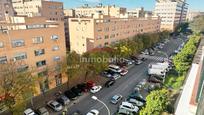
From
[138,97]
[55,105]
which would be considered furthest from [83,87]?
[138,97]

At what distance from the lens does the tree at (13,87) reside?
19.8 m

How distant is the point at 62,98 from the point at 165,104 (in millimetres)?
15319

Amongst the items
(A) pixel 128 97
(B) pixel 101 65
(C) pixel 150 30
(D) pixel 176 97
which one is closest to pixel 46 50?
(B) pixel 101 65

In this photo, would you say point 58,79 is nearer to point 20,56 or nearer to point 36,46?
point 36,46

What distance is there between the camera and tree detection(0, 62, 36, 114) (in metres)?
19.8

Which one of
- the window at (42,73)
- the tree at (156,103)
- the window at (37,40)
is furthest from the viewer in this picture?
the window at (42,73)

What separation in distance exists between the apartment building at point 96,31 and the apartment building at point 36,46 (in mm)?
12150

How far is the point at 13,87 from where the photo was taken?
20.3 metres

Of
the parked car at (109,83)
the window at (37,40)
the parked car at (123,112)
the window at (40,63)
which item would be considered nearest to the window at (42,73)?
the window at (40,63)

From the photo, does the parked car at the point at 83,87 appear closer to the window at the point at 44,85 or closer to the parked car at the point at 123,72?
the window at the point at 44,85

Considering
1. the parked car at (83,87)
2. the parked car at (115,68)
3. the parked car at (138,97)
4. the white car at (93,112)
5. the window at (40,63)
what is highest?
the window at (40,63)

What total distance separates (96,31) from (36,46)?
1830 centimetres

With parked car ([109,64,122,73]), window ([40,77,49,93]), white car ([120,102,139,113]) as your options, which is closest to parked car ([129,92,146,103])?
white car ([120,102,139,113])

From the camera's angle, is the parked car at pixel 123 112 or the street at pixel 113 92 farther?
the street at pixel 113 92
